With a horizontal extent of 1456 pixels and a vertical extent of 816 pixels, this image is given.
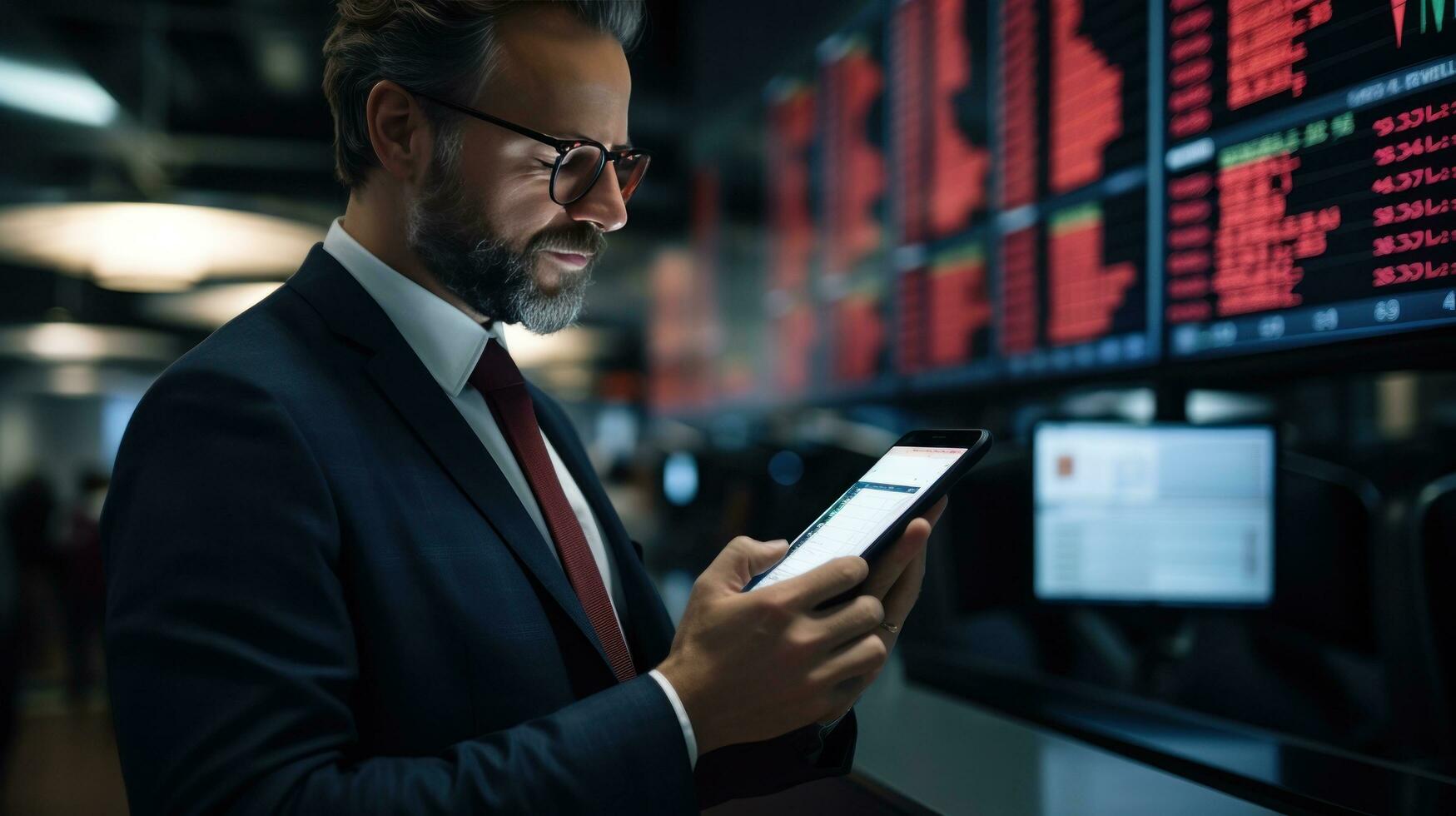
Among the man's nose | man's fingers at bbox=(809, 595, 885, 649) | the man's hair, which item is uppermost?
the man's hair

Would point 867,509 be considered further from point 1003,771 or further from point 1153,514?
point 1153,514

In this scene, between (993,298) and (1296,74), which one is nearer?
(1296,74)

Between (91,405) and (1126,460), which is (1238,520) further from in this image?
(91,405)

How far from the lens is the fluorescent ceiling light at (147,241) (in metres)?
3.60

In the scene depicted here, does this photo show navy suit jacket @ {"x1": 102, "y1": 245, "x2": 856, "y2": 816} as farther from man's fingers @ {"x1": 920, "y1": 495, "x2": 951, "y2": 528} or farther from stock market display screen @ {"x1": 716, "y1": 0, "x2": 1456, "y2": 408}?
stock market display screen @ {"x1": 716, "y1": 0, "x2": 1456, "y2": 408}

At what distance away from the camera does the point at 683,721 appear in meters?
0.70

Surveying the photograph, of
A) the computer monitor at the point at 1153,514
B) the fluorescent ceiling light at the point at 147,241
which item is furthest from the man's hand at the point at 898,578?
the fluorescent ceiling light at the point at 147,241

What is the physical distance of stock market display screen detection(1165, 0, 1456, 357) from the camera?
1058 mm

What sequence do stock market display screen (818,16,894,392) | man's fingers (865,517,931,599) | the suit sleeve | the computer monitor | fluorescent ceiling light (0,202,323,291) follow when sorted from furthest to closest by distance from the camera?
fluorescent ceiling light (0,202,323,291)
stock market display screen (818,16,894,392)
the computer monitor
man's fingers (865,517,931,599)
the suit sleeve

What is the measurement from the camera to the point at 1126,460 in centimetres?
155

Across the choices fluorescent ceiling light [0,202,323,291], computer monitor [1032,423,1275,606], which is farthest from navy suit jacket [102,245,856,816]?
fluorescent ceiling light [0,202,323,291]

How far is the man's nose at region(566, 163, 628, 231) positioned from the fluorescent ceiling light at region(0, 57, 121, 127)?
3.63m

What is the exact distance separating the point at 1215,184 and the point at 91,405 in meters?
4.41

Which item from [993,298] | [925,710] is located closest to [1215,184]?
[993,298]
